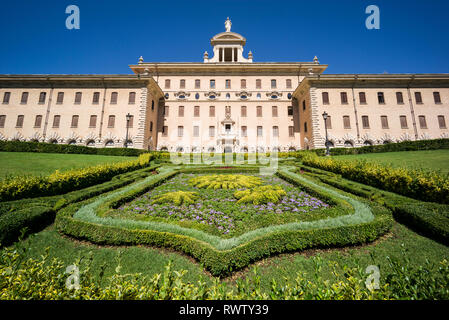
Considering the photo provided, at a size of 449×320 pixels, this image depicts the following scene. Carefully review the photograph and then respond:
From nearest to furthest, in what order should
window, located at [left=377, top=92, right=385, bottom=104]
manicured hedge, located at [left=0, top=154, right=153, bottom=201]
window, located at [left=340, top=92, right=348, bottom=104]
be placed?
manicured hedge, located at [left=0, top=154, right=153, bottom=201] → window, located at [left=340, top=92, right=348, bottom=104] → window, located at [left=377, top=92, right=385, bottom=104]

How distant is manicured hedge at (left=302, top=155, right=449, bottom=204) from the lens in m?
5.27

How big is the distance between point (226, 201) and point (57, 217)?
471 cm

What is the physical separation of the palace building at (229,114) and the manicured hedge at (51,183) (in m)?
15.8

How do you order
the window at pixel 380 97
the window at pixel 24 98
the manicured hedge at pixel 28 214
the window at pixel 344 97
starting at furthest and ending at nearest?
the window at pixel 24 98 < the window at pixel 380 97 < the window at pixel 344 97 < the manicured hedge at pixel 28 214

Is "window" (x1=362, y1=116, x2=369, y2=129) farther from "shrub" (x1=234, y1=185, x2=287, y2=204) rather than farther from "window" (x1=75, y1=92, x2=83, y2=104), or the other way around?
"window" (x1=75, y1=92, x2=83, y2=104)

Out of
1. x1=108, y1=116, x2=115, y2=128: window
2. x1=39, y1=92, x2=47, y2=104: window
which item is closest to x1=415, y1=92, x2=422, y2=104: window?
x1=108, y1=116, x2=115, y2=128: window

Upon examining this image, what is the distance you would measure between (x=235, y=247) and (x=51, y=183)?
684cm

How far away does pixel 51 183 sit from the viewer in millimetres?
6336

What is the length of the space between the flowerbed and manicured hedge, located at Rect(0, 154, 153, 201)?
2631mm

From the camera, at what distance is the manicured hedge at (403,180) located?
527cm

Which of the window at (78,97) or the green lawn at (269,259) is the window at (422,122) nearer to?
the green lawn at (269,259)

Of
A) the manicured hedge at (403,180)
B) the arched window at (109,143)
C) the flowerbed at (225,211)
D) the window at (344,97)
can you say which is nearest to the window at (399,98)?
the window at (344,97)

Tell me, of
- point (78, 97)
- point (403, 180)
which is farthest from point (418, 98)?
point (78, 97)

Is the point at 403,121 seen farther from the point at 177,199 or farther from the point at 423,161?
the point at 177,199
